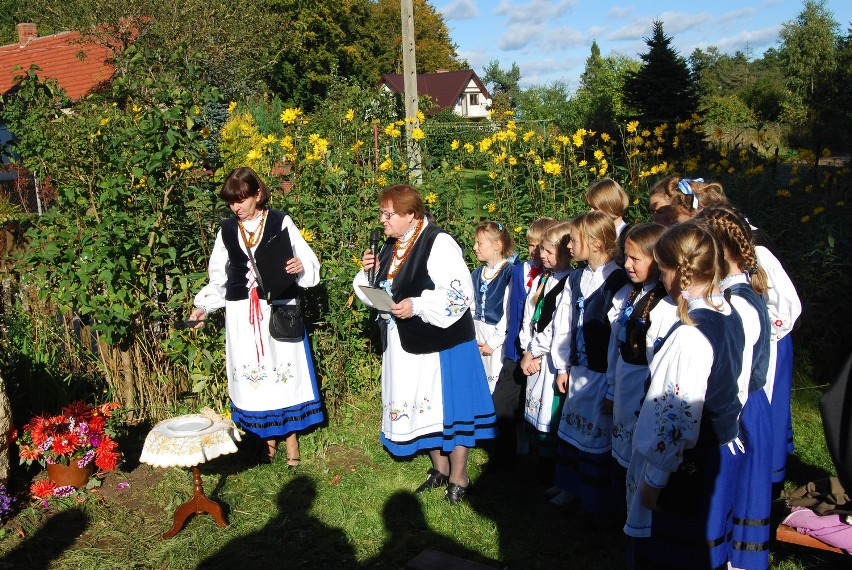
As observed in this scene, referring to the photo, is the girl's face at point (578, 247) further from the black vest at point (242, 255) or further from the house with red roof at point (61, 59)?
the house with red roof at point (61, 59)

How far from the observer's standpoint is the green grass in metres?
3.91

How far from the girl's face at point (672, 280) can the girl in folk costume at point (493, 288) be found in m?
1.92

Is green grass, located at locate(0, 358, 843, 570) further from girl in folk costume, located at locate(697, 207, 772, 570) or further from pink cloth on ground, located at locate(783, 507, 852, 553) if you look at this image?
girl in folk costume, located at locate(697, 207, 772, 570)

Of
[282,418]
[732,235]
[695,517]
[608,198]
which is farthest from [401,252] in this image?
[695,517]

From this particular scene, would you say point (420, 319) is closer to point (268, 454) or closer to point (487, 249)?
point (487, 249)

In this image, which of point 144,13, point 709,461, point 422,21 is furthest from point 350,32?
point 709,461

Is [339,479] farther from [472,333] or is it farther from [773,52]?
[773,52]

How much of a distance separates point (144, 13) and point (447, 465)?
72.5 ft

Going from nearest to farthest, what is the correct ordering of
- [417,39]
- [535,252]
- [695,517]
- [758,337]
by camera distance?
[695,517] < [758,337] < [535,252] < [417,39]

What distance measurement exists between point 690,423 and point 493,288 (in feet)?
7.35

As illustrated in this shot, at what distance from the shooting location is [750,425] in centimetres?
315

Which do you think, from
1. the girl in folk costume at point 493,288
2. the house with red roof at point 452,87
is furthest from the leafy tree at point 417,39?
the girl in folk costume at point 493,288

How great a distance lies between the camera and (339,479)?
4816 millimetres

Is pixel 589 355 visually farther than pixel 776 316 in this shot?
Yes
